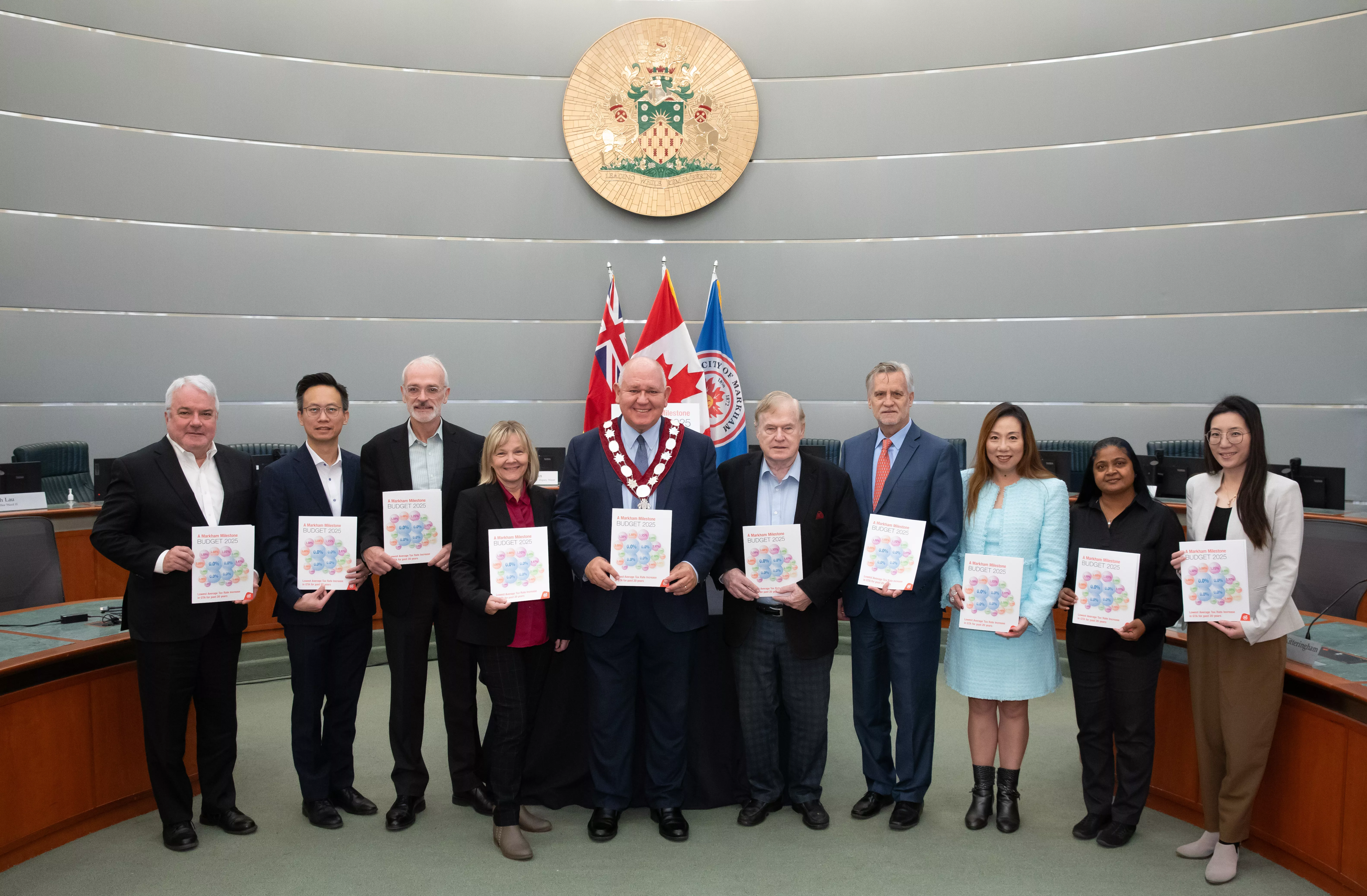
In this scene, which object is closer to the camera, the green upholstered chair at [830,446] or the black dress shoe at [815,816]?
the black dress shoe at [815,816]

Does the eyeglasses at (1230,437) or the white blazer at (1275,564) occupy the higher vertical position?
the eyeglasses at (1230,437)

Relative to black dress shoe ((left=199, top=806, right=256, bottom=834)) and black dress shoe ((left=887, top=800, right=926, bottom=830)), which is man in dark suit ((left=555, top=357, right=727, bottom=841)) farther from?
black dress shoe ((left=199, top=806, right=256, bottom=834))

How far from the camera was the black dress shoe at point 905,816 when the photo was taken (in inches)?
119

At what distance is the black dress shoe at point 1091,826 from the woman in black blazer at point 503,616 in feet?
6.17

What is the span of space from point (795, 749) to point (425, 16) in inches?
224

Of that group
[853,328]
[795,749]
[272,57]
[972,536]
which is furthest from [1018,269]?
→ [272,57]

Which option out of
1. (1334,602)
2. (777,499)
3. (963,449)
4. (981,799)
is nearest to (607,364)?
(963,449)

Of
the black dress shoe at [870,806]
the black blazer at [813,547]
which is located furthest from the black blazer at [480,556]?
the black dress shoe at [870,806]

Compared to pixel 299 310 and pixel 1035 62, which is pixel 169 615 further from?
pixel 1035 62

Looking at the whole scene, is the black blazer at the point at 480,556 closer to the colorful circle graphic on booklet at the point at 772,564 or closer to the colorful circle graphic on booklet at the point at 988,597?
the colorful circle graphic on booklet at the point at 772,564

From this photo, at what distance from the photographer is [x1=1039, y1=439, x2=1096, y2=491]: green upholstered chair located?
18.6ft

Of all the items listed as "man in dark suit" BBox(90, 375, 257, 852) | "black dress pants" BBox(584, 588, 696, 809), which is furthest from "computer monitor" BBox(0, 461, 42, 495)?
"black dress pants" BBox(584, 588, 696, 809)

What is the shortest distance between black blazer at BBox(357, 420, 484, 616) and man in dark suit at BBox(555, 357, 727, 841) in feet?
1.45

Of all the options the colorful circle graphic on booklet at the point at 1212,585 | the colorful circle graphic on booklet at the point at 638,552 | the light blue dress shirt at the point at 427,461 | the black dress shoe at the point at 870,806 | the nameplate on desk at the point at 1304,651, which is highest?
the light blue dress shirt at the point at 427,461
